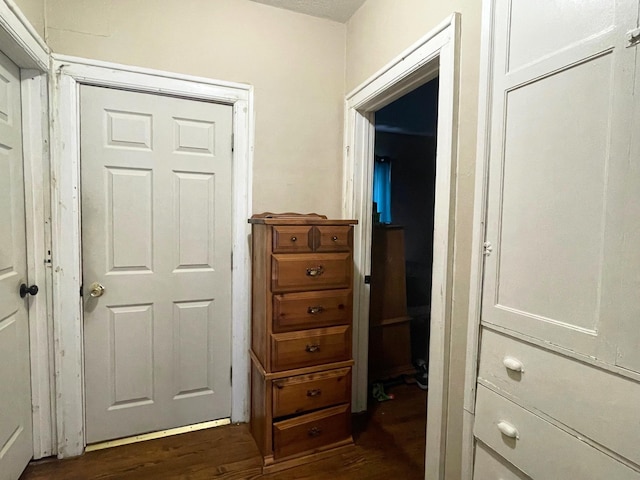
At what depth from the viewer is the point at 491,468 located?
120 centimetres

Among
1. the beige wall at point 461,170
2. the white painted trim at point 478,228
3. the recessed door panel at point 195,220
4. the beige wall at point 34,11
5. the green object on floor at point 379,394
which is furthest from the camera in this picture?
the green object on floor at point 379,394

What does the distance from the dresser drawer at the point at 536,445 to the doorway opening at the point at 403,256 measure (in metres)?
0.92

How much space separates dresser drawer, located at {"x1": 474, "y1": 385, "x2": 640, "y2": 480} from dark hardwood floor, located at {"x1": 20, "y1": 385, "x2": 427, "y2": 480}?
830 mm

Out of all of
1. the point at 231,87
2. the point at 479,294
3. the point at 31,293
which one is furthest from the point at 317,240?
the point at 31,293

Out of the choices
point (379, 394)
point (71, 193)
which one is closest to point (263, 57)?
point (71, 193)

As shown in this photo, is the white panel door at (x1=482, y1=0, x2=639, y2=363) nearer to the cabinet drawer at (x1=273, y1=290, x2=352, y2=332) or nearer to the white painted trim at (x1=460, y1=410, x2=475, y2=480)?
the white painted trim at (x1=460, y1=410, x2=475, y2=480)

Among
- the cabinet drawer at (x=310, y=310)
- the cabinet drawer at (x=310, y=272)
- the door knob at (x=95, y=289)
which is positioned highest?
the cabinet drawer at (x=310, y=272)

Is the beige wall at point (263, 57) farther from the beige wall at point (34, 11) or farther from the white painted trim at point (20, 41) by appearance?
the white painted trim at point (20, 41)

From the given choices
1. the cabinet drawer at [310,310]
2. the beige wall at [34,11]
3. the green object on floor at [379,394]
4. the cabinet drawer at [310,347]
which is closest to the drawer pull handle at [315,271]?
the cabinet drawer at [310,310]

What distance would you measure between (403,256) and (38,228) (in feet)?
8.24

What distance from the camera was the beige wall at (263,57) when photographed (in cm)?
182

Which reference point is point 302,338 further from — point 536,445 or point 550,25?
point 550,25

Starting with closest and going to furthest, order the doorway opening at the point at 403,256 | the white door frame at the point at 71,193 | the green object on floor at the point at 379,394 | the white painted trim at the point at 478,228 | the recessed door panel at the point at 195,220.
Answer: the white painted trim at the point at 478,228 < the white door frame at the point at 71,193 < the recessed door panel at the point at 195,220 < the green object on floor at the point at 379,394 < the doorway opening at the point at 403,256

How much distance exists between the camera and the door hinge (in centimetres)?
79
